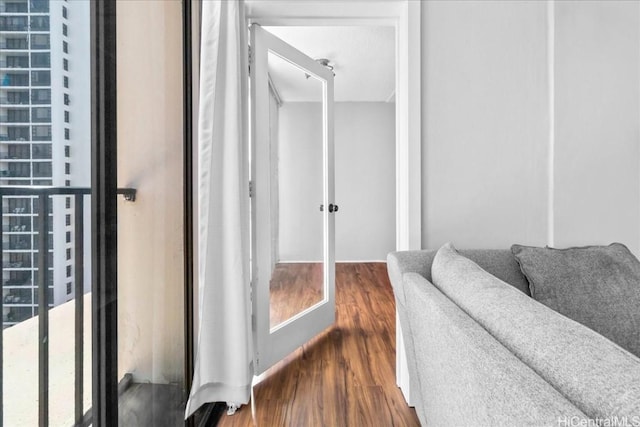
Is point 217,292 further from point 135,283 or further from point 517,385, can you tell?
point 517,385

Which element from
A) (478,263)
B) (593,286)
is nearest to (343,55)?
(478,263)

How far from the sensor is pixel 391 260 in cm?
148

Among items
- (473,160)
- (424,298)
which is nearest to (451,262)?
(424,298)

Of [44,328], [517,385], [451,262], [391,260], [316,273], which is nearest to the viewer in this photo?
[517,385]

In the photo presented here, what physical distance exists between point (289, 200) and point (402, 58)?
120cm

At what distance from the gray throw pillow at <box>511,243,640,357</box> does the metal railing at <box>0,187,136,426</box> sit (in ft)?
5.29

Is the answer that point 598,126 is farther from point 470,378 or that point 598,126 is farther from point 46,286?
point 46,286

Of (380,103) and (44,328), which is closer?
(44,328)

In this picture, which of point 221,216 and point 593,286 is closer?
point 593,286

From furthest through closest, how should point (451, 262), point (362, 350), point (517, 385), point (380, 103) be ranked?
point (380, 103) → point (362, 350) → point (451, 262) → point (517, 385)

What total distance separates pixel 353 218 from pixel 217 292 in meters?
4.13

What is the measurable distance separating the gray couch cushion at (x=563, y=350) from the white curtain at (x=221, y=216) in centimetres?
103

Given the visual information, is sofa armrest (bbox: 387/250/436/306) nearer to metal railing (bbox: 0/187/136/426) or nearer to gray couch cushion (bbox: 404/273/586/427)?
gray couch cushion (bbox: 404/273/586/427)

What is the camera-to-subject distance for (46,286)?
0.84 meters
